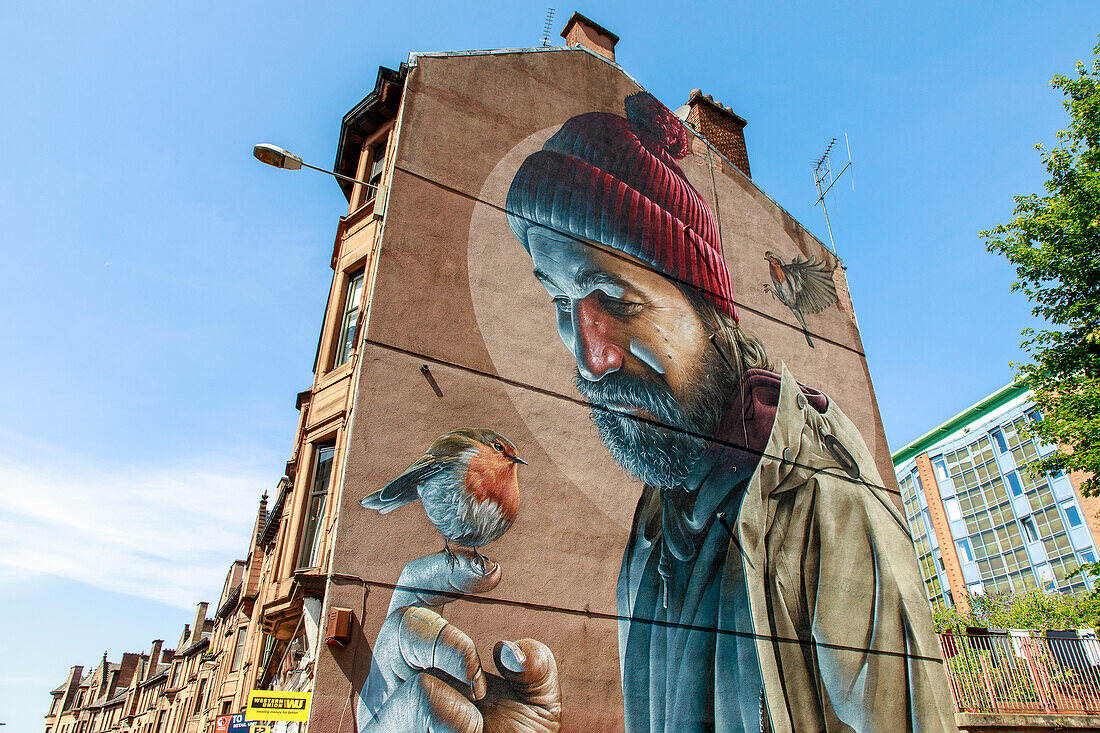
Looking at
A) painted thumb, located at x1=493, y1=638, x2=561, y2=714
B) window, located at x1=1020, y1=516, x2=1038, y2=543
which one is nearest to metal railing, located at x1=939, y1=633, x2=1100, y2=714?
painted thumb, located at x1=493, y1=638, x2=561, y2=714

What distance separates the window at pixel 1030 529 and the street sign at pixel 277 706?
2202 inches

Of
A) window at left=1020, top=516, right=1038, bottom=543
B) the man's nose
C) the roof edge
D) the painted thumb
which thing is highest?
the roof edge

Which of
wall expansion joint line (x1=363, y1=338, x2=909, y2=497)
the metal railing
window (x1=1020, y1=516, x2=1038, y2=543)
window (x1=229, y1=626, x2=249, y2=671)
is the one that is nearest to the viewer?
wall expansion joint line (x1=363, y1=338, x2=909, y2=497)

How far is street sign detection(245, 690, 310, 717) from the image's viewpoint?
27.2 feet

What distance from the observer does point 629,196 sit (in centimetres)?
1520

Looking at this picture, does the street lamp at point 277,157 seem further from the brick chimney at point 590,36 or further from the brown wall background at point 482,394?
the brick chimney at point 590,36

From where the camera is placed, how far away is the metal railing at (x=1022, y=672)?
14.1 metres

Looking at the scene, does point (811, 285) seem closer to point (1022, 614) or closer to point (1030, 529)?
point (1022, 614)

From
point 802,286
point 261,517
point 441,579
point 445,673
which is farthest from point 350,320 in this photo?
point 261,517

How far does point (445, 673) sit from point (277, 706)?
2.12 metres

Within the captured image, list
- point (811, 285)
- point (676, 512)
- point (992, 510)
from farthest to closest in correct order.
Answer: point (992, 510) < point (811, 285) < point (676, 512)

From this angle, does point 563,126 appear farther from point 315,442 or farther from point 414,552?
point 414,552

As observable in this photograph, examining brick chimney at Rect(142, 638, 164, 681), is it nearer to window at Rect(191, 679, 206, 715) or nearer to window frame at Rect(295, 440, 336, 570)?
window at Rect(191, 679, 206, 715)

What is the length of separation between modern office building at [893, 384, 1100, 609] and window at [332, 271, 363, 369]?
4119cm
